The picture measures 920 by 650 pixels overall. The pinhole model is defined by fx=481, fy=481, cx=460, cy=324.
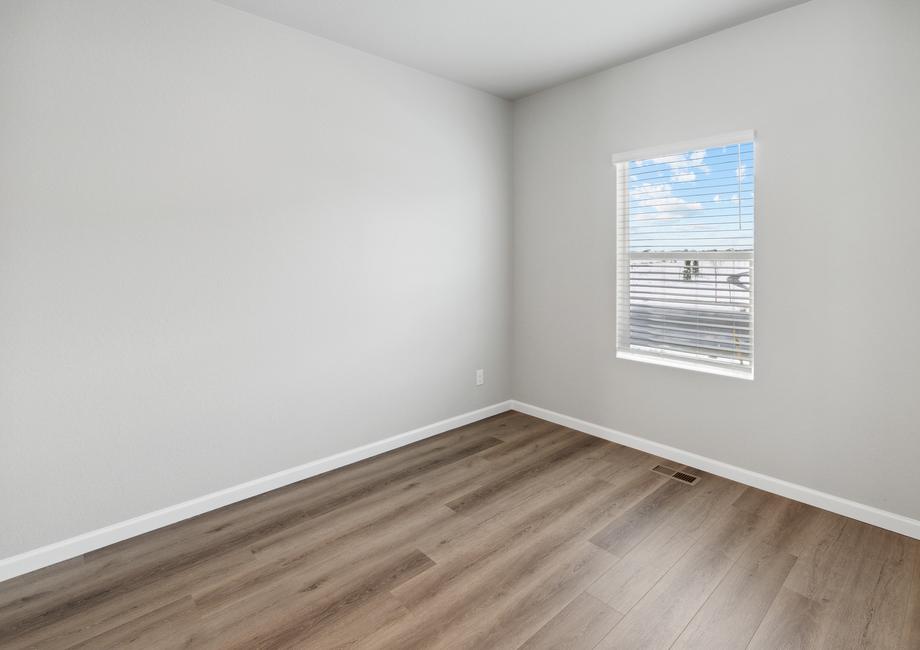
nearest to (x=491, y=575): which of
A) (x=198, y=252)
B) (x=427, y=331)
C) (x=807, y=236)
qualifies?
(x=427, y=331)

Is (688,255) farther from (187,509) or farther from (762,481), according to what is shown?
(187,509)

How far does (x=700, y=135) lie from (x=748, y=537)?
89.8 inches

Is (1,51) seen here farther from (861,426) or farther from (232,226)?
(861,426)

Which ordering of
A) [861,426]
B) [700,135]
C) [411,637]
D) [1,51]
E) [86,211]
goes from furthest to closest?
[700,135] < [861,426] < [86,211] < [1,51] < [411,637]

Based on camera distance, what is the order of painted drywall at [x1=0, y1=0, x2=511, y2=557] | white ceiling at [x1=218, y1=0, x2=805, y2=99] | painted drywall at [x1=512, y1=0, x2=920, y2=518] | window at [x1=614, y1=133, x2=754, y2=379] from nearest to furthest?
painted drywall at [x1=0, y1=0, x2=511, y2=557]
painted drywall at [x1=512, y1=0, x2=920, y2=518]
white ceiling at [x1=218, y1=0, x2=805, y2=99]
window at [x1=614, y1=133, x2=754, y2=379]

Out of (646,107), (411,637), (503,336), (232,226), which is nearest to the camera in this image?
(411,637)

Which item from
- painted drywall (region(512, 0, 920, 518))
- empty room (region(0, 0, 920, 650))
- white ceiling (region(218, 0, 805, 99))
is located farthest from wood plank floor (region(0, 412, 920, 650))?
white ceiling (region(218, 0, 805, 99))

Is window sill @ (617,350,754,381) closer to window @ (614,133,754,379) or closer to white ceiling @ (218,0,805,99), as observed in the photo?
window @ (614,133,754,379)

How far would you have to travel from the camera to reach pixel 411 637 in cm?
174

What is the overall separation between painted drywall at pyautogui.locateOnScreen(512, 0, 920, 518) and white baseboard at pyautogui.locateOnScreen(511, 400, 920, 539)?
1.6 inches

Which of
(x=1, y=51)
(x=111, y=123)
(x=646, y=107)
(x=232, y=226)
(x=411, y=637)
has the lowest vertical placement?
(x=411, y=637)

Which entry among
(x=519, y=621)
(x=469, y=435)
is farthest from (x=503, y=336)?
(x=519, y=621)

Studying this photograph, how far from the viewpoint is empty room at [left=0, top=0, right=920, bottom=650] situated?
6.60 ft

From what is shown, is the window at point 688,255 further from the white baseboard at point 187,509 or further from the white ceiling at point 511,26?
the white baseboard at point 187,509
